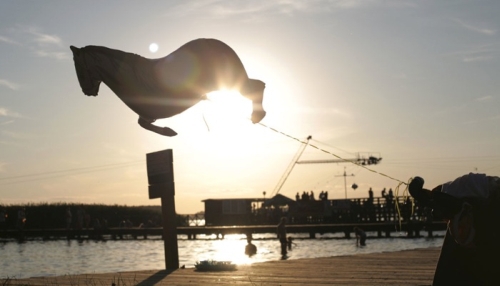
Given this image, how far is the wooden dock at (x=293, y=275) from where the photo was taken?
1003 cm

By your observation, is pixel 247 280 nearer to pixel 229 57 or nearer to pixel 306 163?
pixel 229 57

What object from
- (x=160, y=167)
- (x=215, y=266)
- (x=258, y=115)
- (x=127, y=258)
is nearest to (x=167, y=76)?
(x=258, y=115)

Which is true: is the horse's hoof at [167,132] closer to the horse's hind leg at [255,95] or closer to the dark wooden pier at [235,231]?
the horse's hind leg at [255,95]

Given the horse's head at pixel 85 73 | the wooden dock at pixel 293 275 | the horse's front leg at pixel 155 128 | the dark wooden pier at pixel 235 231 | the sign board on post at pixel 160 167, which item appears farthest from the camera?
the dark wooden pier at pixel 235 231

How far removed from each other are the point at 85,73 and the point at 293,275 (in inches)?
256

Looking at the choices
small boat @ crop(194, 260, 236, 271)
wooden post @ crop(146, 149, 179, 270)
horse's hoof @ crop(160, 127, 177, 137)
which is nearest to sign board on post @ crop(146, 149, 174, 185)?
wooden post @ crop(146, 149, 179, 270)

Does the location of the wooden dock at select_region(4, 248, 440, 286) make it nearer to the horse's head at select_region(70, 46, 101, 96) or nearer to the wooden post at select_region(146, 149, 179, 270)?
the wooden post at select_region(146, 149, 179, 270)

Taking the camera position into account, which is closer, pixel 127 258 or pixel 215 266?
pixel 215 266

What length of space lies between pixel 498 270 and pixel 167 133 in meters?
2.81

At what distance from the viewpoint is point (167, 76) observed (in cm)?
487

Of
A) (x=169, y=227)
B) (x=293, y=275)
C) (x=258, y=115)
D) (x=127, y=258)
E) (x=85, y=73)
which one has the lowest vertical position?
(x=127, y=258)

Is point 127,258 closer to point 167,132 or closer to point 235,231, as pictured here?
point 235,231

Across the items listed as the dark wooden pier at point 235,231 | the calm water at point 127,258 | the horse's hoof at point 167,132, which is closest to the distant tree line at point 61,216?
the dark wooden pier at point 235,231

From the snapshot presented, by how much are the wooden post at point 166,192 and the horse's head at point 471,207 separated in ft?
36.5
